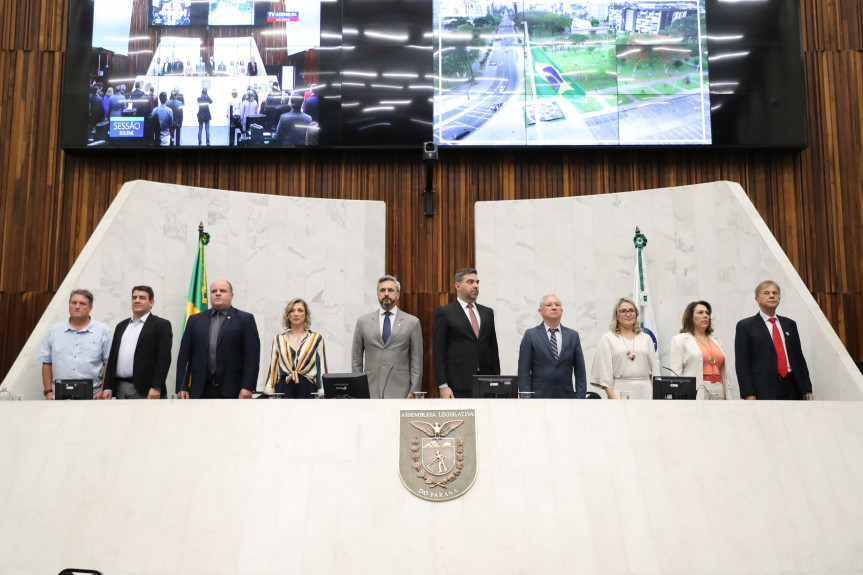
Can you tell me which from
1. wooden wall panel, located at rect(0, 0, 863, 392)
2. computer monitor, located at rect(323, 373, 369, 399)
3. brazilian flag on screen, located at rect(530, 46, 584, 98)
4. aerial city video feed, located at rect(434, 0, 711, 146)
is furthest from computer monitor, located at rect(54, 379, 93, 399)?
brazilian flag on screen, located at rect(530, 46, 584, 98)

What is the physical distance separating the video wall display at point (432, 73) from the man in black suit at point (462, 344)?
3284 millimetres

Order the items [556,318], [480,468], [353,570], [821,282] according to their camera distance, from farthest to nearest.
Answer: [821,282] → [556,318] → [480,468] → [353,570]

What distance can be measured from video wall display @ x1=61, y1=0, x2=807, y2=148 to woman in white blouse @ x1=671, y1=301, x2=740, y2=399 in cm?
→ 322

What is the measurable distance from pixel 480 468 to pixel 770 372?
7.08 feet

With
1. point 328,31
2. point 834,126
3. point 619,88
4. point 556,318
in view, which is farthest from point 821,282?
point 328,31

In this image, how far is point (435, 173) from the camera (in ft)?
27.2

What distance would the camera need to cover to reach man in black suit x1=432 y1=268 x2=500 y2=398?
Answer: 16.6 ft

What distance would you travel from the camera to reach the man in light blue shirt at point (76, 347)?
5125 millimetres

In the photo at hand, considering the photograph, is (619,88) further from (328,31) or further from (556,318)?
(556,318)

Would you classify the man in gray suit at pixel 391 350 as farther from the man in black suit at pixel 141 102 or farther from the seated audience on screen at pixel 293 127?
the man in black suit at pixel 141 102

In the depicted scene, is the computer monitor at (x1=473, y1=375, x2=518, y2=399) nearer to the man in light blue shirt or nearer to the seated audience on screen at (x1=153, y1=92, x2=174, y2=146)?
the man in light blue shirt

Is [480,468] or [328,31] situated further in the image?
[328,31]

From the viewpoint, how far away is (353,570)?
11.4ft

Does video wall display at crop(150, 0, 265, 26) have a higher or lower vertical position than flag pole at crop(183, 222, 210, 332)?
higher
